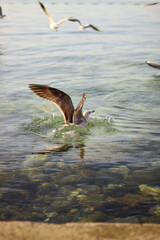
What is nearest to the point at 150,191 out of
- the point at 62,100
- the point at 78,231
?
the point at 78,231

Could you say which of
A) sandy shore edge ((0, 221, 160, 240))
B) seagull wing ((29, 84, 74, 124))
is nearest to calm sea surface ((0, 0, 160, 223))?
seagull wing ((29, 84, 74, 124))

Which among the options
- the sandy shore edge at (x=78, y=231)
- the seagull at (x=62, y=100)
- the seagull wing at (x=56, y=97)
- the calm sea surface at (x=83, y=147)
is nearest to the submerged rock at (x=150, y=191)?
the calm sea surface at (x=83, y=147)

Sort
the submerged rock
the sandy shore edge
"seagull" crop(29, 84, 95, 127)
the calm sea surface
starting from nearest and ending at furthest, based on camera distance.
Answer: the sandy shore edge < the calm sea surface < the submerged rock < "seagull" crop(29, 84, 95, 127)

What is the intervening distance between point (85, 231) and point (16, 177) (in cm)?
293

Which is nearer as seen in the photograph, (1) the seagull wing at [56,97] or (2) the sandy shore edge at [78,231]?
(2) the sandy shore edge at [78,231]

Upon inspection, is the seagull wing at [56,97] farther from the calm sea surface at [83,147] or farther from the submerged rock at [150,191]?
the submerged rock at [150,191]

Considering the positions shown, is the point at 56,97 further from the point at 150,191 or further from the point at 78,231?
the point at 78,231

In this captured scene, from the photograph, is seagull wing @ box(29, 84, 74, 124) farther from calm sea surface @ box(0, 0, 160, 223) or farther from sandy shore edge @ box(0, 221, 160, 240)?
sandy shore edge @ box(0, 221, 160, 240)

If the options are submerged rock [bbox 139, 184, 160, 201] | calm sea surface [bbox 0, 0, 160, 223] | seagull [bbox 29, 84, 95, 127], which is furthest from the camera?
seagull [bbox 29, 84, 95, 127]

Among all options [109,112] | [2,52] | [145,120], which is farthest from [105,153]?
[2,52]

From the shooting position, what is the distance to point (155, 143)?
886 cm

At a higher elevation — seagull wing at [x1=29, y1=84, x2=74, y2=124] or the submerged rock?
seagull wing at [x1=29, y1=84, x2=74, y2=124]

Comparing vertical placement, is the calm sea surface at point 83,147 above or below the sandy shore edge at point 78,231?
below

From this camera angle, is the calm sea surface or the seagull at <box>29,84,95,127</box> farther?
the seagull at <box>29,84,95,127</box>
